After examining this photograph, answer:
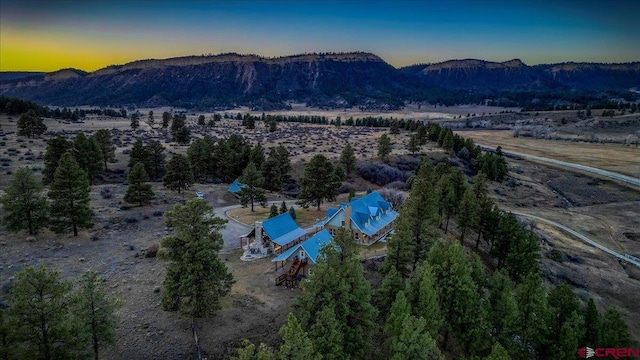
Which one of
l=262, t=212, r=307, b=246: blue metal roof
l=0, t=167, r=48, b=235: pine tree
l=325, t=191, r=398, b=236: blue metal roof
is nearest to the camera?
l=0, t=167, r=48, b=235: pine tree

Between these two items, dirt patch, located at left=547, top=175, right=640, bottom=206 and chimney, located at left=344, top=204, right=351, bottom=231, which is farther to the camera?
dirt patch, located at left=547, top=175, right=640, bottom=206

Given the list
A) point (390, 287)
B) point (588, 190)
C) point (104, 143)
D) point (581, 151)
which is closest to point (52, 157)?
point (104, 143)

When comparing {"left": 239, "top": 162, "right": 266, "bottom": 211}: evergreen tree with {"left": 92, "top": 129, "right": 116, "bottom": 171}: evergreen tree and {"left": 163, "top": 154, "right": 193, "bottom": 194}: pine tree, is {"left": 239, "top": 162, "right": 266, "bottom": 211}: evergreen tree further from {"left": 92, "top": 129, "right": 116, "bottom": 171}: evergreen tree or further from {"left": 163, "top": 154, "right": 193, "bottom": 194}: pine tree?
{"left": 92, "top": 129, "right": 116, "bottom": 171}: evergreen tree

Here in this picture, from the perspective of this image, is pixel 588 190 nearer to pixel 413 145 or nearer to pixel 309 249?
pixel 413 145

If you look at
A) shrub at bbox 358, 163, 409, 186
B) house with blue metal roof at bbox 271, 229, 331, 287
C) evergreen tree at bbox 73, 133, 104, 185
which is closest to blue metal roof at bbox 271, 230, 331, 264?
house with blue metal roof at bbox 271, 229, 331, 287

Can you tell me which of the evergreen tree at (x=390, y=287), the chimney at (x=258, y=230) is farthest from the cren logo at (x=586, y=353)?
the chimney at (x=258, y=230)

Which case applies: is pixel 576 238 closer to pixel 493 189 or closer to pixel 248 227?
pixel 493 189

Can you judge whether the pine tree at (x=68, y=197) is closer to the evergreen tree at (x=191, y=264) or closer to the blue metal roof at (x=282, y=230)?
the blue metal roof at (x=282, y=230)
